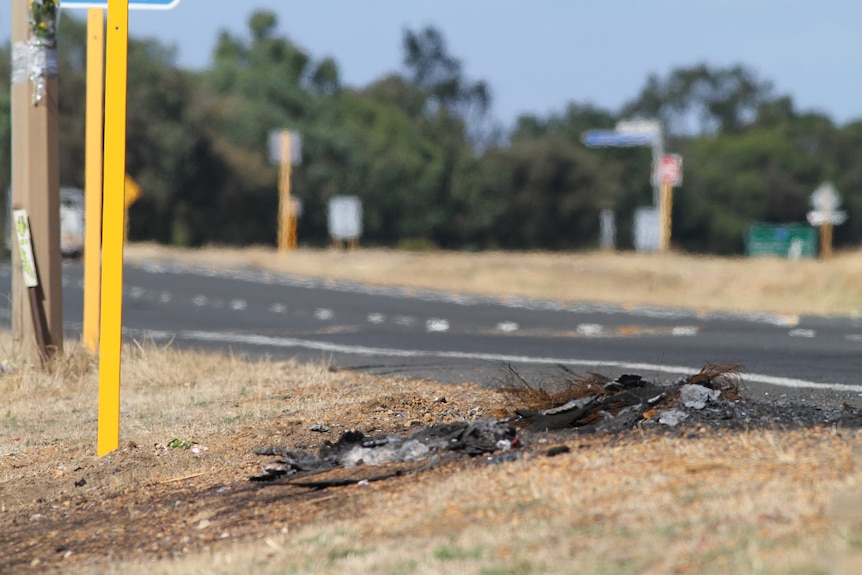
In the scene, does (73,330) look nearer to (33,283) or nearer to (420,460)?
(33,283)

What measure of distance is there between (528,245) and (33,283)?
226ft

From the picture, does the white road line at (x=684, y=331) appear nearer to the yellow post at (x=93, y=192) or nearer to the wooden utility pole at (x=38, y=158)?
the yellow post at (x=93, y=192)

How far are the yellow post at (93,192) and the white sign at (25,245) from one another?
63cm

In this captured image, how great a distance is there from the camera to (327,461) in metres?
6.56

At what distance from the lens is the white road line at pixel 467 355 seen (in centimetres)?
926

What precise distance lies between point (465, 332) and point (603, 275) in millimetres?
16838

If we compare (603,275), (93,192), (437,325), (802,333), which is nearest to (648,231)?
(603,275)

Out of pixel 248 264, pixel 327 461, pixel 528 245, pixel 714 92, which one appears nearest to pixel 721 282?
pixel 248 264

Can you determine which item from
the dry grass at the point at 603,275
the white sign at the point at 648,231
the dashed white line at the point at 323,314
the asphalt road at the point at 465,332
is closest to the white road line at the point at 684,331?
the asphalt road at the point at 465,332

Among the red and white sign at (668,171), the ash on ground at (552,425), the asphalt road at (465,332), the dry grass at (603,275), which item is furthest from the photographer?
the red and white sign at (668,171)

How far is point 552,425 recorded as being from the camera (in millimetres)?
6793

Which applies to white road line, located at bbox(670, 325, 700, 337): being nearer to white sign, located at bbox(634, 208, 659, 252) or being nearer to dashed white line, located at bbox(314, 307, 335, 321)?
dashed white line, located at bbox(314, 307, 335, 321)

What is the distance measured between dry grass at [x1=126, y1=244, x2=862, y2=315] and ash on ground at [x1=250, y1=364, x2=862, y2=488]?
17742 millimetres

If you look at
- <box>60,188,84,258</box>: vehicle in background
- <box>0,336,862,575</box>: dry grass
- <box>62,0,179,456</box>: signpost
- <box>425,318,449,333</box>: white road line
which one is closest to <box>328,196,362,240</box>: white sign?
<box>60,188,84,258</box>: vehicle in background
